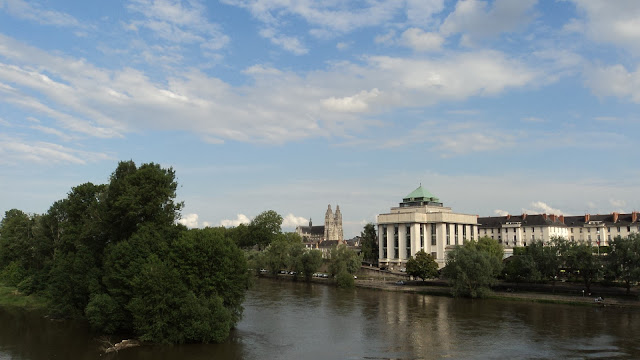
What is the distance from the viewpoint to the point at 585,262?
203ft

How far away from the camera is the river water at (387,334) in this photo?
36812 millimetres

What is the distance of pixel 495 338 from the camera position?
42156mm

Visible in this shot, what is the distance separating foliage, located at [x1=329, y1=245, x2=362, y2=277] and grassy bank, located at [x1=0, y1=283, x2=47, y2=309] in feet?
157

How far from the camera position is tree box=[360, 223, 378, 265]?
12000cm

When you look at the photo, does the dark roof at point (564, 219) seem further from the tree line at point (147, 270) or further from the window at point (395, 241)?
the tree line at point (147, 270)

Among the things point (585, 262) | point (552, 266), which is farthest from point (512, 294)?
point (585, 262)

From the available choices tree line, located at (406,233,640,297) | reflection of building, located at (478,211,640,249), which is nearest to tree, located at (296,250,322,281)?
tree line, located at (406,233,640,297)

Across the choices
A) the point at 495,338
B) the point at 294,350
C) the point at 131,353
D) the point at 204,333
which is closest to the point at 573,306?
the point at 495,338

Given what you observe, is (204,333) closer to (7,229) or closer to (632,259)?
(632,259)

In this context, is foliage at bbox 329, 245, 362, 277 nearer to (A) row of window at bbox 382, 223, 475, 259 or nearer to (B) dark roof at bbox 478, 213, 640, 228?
(A) row of window at bbox 382, 223, 475, 259

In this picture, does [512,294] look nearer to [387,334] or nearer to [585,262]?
[585,262]

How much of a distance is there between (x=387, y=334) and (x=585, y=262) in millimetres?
32656

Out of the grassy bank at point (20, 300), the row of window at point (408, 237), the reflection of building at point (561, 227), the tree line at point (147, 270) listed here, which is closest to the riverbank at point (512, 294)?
the row of window at point (408, 237)

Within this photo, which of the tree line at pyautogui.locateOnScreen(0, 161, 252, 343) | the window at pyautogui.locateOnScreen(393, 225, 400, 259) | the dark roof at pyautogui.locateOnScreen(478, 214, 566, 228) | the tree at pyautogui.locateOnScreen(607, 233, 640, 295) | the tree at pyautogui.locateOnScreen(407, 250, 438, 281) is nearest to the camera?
the tree line at pyautogui.locateOnScreen(0, 161, 252, 343)
